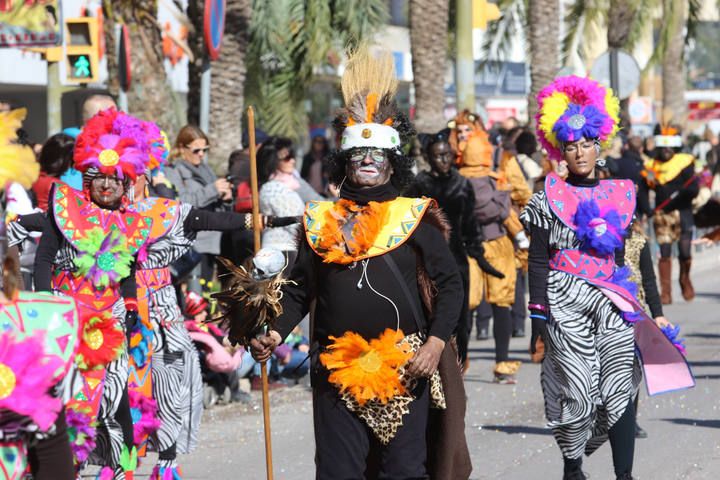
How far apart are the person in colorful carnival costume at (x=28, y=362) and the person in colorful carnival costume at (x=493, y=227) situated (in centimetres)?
730

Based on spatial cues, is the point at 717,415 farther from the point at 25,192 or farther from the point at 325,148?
the point at 325,148

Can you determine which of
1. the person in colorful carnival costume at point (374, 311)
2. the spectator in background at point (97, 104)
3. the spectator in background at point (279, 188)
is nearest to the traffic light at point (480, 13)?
the spectator in background at point (279, 188)

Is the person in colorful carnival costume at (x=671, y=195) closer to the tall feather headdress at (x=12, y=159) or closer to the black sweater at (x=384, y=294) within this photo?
the black sweater at (x=384, y=294)

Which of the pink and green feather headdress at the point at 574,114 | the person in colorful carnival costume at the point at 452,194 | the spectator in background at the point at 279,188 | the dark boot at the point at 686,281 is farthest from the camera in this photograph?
the dark boot at the point at 686,281

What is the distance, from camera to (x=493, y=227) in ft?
38.8

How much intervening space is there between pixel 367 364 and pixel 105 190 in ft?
6.82

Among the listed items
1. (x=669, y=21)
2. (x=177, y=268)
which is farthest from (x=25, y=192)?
(x=669, y=21)

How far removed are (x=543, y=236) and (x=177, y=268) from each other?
3.08 meters

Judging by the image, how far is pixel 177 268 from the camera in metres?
9.53

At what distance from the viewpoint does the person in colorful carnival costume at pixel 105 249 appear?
271 inches

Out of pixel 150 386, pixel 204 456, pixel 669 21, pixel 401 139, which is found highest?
pixel 669 21

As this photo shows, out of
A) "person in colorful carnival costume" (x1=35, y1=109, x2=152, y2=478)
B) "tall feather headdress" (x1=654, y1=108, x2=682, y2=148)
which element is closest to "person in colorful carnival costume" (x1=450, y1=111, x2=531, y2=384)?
"person in colorful carnival costume" (x1=35, y1=109, x2=152, y2=478)

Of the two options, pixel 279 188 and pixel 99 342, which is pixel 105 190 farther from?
pixel 279 188

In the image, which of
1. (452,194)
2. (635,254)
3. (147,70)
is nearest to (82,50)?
(147,70)
